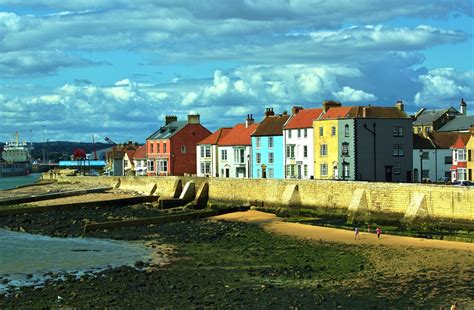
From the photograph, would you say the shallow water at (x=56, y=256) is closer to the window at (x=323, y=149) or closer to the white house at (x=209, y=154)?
the window at (x=323, y=149)

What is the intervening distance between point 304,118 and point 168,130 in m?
24.7

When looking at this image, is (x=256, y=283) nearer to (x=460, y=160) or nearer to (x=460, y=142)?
(x=460, y=142)

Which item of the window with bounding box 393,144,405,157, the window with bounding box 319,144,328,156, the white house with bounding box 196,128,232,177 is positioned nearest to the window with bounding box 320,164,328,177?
the window with bounding box 319,144,328,156

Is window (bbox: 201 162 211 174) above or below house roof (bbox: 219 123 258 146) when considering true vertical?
below

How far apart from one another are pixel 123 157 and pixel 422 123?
2042 inches

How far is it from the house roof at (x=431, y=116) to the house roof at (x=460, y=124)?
382cm

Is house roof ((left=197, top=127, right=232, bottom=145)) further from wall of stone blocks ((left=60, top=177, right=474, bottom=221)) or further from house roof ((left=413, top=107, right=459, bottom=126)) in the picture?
house roof ((left=413, top=107, right=459, bottom=126))

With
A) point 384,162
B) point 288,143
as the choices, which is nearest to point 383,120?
point 384,162

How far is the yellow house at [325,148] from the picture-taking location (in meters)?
65.3

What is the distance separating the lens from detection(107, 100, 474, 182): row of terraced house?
64000 millimetres

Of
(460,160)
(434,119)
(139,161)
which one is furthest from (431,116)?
(139,161)

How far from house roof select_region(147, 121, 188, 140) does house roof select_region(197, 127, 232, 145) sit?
421 cm

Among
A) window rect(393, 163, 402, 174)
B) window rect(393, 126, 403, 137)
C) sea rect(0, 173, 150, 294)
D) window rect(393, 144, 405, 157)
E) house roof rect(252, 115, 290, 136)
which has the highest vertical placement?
house roof rect(252, 115, 290, 136)

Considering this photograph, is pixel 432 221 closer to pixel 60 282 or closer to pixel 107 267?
pixel 107 267
